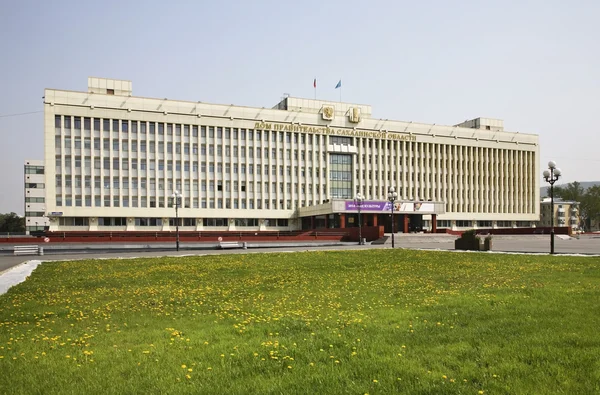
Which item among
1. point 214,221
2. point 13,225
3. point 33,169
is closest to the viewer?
point 214,221

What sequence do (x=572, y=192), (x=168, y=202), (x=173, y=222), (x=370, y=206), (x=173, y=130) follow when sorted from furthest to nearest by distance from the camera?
1. (x=572, y=192)
2. (x=173, y=222)
3. (x=168, y=202)
4. (x=173, y=130)
5. (x=370, y=206)

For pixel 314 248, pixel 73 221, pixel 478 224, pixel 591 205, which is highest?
pixel 591 205

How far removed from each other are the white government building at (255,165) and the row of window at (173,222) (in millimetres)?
165

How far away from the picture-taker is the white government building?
74.2 meters

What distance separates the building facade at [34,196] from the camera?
122m

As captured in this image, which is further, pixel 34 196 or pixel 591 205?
pixel 591 205

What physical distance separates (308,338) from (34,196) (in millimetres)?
134451

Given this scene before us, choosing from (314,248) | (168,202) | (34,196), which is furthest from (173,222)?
(34,196)

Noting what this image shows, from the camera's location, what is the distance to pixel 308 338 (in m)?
8.12

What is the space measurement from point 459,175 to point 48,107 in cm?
7639

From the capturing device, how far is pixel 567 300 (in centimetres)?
1125

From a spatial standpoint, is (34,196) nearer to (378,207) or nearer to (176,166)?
(176,166)

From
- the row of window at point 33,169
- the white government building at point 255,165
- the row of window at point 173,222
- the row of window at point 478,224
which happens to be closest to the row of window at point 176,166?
the white government building at point 255,165

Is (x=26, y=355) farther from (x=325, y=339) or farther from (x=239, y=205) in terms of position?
(x=239, y=205)
